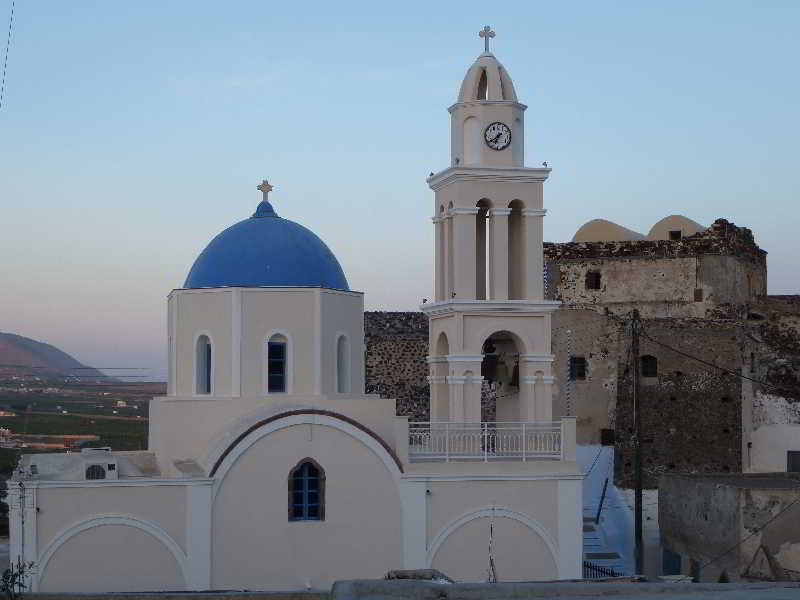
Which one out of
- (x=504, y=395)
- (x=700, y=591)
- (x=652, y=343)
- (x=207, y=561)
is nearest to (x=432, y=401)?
(x=504, y=395)

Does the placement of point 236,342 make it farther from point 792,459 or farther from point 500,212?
point 792,459

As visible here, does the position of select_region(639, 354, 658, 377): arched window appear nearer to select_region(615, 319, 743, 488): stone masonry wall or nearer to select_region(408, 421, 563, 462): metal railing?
select_region(615, 319, 743, 488): stone masonry wall

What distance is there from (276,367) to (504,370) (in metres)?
3.74

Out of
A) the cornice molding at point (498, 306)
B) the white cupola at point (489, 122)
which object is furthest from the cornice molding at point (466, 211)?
the cornice molding at point (498, 306)

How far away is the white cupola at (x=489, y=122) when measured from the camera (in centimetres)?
1962

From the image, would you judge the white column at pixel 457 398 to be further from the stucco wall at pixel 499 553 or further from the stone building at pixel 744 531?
the stone building at pixel 744 531

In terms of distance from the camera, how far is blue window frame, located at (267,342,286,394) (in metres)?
19.6

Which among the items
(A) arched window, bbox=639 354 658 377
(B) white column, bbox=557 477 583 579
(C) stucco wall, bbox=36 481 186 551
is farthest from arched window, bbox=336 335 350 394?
(A) arched window, bbox=639 354 658 377

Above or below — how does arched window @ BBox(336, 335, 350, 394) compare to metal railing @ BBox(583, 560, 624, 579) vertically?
above

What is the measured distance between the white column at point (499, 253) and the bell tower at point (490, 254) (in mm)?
15

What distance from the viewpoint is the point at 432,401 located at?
20250mm

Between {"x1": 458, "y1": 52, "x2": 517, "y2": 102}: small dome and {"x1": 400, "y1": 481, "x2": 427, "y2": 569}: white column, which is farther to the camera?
{"x1": 458, "y1": 52, "x2": 517, "y2": 102}: small dome

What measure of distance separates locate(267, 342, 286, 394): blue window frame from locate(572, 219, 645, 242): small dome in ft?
53.4

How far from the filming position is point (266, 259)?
19.9 metres
